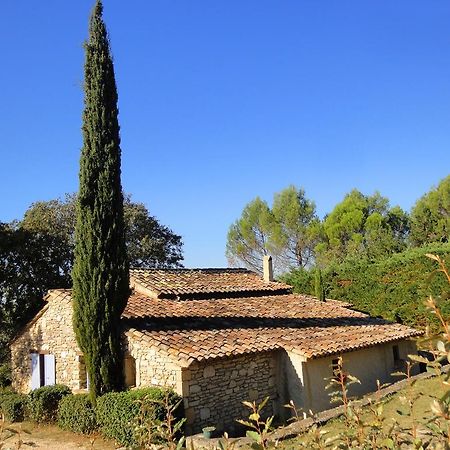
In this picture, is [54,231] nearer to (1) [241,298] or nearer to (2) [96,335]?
(1) [241,298]

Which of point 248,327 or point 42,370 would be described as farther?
point 42,370

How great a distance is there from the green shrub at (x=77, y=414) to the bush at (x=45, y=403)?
0.77 meters

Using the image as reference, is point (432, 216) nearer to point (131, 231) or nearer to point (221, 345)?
point (131, 231)

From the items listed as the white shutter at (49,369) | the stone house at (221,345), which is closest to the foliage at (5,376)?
the stone house at (221,345)

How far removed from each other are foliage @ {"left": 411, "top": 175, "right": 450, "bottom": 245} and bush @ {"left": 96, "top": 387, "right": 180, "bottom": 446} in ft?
95.6

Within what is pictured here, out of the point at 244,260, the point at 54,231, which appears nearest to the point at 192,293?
the point at 54,231

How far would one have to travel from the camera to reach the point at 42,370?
1772cm

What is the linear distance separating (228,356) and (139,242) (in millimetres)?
21412

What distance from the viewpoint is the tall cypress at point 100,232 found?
45.0 feet

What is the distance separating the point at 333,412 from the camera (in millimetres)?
11477

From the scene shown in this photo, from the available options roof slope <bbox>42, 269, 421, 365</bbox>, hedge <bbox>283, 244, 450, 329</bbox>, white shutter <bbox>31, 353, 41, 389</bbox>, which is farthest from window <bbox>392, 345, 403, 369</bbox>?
white shutter <bbox>31, 353, 41, 389</bbox>

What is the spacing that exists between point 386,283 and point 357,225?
17.3 metres

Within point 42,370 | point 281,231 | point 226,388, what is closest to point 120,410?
point 226,388

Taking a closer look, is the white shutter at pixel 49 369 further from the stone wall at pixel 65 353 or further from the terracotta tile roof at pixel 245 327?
the terracotta tile roof at pixel 245 327
